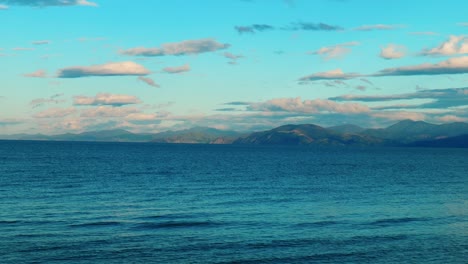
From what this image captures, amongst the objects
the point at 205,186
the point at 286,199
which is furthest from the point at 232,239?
the point at 205,186

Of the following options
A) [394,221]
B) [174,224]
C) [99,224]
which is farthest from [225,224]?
[394,221]

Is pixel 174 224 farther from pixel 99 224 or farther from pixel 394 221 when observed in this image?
pixel 394 221

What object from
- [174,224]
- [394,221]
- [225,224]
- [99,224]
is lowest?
[394,221]

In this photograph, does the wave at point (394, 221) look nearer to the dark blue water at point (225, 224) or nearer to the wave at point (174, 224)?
the dark blue water at point (225, 224)

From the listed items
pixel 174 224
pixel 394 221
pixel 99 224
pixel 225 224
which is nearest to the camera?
pixel 99 224

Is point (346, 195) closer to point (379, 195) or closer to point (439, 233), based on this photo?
point (379, 195)

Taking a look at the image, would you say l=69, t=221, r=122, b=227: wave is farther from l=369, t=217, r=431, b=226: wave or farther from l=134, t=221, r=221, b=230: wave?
l=369, t=217, r=431, b=226: wave

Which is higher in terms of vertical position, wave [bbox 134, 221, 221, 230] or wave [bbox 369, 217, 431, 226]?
wave [bbox 134, 221, 221, 230]

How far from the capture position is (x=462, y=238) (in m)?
49.8

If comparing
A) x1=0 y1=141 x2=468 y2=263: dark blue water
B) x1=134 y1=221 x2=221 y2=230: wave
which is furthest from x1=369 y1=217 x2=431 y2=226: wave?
x1=134 y1=221 x2=221 y2=230: wave

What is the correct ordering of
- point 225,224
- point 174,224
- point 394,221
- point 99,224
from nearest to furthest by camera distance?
point 99,224
point 174,224
point 225,224
point 394,221

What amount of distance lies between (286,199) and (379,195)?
1765 centimetres

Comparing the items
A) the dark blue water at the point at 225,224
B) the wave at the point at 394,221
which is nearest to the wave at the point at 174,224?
the dark blue water at the point at 225,224

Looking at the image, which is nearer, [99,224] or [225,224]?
[99,224]
